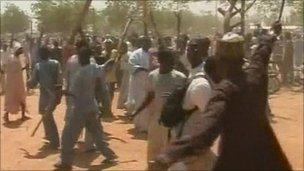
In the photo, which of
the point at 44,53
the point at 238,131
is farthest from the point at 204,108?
the point at 44,53

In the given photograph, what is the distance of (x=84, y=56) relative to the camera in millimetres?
7000

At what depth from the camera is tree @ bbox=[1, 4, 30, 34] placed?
6644 cm

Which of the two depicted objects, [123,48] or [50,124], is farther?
[123,48]

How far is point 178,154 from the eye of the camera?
2.98 metres

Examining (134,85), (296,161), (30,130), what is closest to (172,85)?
(296,161)

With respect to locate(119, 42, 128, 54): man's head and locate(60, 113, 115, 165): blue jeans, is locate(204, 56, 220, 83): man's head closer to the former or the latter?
locate(60, 113, 115, 165): blue jeans

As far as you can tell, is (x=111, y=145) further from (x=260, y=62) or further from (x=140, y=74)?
(x=260, y=62)

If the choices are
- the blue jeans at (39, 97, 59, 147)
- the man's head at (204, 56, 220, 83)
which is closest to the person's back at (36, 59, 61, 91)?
the blue jeans at (39, 97, 59, 147)

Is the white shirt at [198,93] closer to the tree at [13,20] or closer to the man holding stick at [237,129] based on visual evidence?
the man holding stick at [237,129]

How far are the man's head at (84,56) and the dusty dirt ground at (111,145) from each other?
139cm

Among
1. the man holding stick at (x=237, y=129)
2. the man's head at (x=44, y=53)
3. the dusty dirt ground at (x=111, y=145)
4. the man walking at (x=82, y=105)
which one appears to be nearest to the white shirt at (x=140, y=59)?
the dusty dirt ground at (x=111, y=145)

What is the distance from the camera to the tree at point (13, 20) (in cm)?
6644

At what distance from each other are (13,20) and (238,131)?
66945mm

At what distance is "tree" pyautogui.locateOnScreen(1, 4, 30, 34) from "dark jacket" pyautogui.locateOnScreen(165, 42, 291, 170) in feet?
212
